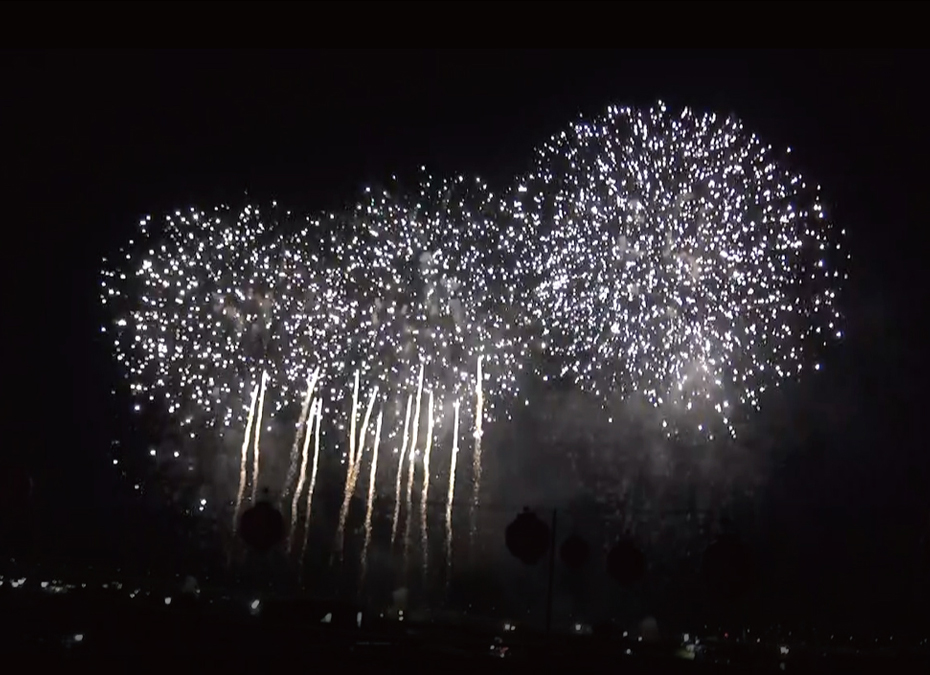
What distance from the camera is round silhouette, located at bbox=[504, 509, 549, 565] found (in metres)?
25.3

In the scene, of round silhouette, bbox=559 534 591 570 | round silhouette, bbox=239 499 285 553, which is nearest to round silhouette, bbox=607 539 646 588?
round silhouette, bbox=559 534 591 570

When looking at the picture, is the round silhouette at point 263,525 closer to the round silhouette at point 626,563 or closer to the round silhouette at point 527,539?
the round silhouette at point 527,539

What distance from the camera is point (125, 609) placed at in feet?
69.5

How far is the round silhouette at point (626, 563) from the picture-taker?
26.2m

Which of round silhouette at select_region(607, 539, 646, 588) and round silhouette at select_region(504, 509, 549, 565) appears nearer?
round silhouette at select_region(504, 509, 549, 565)

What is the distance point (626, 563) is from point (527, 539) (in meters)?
2.51

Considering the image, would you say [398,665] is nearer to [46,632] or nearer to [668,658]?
[668,658]

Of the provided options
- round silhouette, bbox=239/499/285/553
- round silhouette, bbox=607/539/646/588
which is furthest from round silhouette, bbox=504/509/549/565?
round silhouette, bbox=239/499/285/553

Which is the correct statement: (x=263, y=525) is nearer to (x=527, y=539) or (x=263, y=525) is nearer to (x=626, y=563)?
(x=527, y=539)

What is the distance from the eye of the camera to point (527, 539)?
83.5ft

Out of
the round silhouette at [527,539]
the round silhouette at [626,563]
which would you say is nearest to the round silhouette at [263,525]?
the round silhouette at [527,539]

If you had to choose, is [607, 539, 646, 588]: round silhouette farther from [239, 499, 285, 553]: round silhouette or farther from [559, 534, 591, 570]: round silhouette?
[239, 499, 285, 553]: round silhouette

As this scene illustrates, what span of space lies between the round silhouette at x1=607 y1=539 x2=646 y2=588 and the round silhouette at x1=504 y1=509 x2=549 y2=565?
183cm

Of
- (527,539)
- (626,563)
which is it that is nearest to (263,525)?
(527,539)
